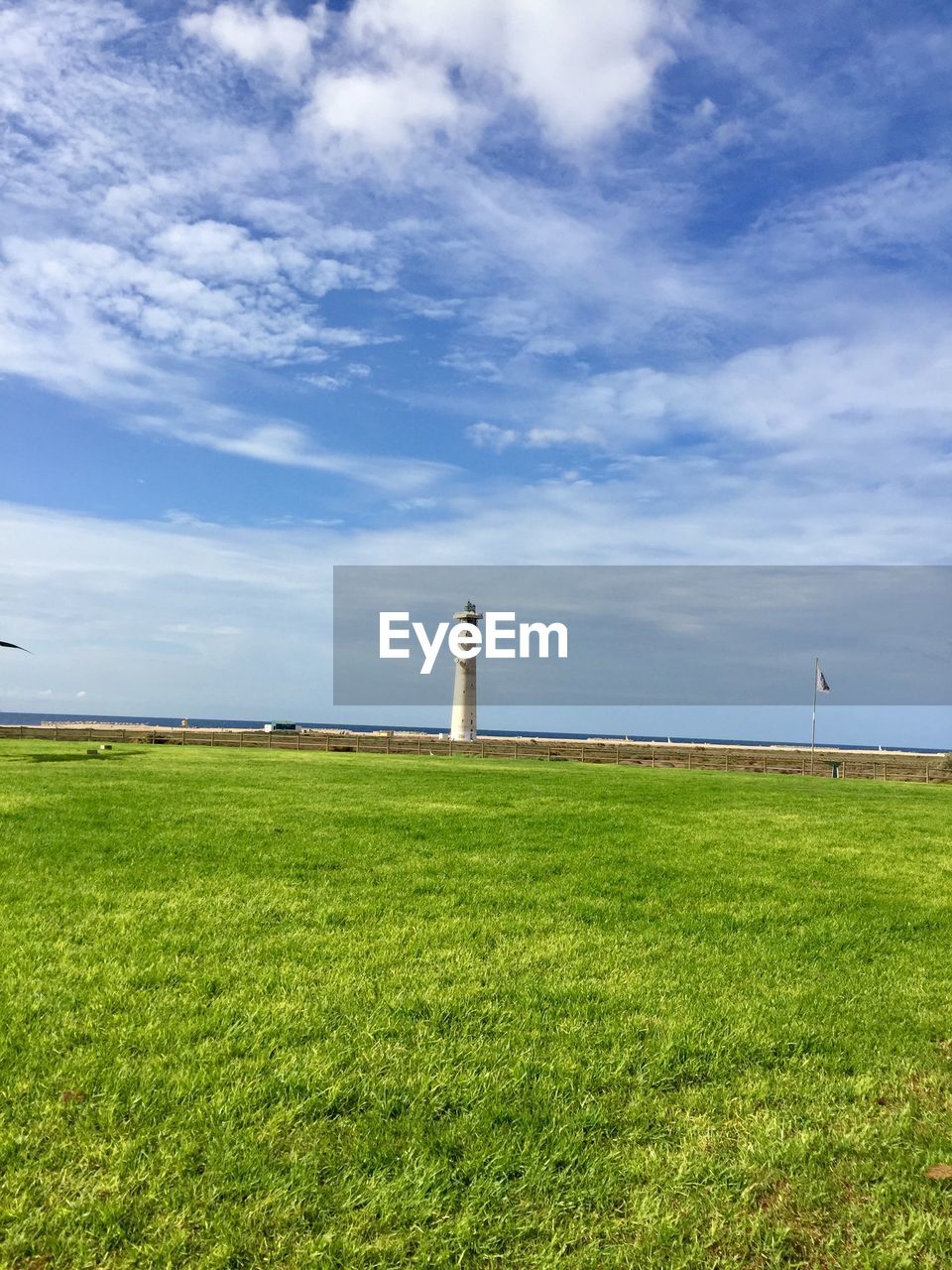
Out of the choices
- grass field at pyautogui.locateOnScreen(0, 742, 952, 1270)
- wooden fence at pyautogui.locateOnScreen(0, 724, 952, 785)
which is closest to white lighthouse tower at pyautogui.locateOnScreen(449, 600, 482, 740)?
wooden fence at pyautogui.locateOnScreen(0, 724, 952, 785)

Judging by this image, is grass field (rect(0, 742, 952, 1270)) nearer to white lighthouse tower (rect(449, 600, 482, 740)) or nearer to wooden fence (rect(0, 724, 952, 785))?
wooden fence (rect(0, 724, 952, 785))

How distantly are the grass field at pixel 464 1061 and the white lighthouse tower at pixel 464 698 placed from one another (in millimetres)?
52713

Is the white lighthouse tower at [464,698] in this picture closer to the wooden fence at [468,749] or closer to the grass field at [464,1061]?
the wooden fence at [468,749]

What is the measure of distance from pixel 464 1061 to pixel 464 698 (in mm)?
59014

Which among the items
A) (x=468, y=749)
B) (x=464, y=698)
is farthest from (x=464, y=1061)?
(x=464, y=698)

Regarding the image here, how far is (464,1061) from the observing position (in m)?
5.35

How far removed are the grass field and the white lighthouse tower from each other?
52713 mm

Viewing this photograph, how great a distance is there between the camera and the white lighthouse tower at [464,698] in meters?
64.2

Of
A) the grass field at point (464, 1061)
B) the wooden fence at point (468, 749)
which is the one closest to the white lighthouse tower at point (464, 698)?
the wooden fence at point (468, 749)

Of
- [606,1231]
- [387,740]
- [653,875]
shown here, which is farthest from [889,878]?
[387,740]

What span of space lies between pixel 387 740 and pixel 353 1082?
43290 millimetres

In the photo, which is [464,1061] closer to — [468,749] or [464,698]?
[468,749]

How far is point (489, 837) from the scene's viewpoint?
13000mm

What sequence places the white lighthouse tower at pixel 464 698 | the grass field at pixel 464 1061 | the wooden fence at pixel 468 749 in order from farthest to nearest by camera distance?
the white lighthouse tower at pixel 464 698 → the wooden fence at pixel 468 749 → the grass field at pixel 464 1061
